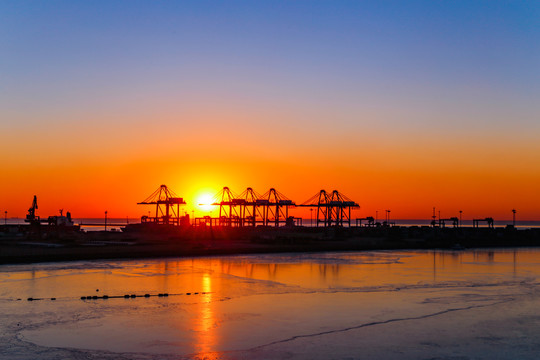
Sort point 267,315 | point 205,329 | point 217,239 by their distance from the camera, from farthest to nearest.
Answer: point 217,239 → point 267,315 → point 205,329

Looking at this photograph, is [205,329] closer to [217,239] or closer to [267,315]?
[267,315]

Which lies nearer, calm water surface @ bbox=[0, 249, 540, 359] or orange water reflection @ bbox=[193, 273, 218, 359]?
orange water reflection @ bbox=[193, 273, 218, 359]

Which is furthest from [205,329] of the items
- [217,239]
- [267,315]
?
[217,239]

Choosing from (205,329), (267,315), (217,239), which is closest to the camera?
(205,329)

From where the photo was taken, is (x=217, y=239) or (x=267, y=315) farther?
(x=217, y=239)

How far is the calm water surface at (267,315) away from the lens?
16859 millimetres

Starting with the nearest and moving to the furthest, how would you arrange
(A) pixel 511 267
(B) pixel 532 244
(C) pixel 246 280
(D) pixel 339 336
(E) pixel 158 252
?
(D) pixel 339 336, (C) pixel 246 280, (A) pixel 511 267, (E) pixel 158 252, (B) pixel 532 244

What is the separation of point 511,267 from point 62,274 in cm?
3590

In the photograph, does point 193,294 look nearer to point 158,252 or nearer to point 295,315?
point 295,315

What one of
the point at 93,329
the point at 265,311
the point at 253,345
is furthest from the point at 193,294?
the point at 253,345

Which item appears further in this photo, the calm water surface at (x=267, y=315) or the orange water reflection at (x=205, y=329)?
the calm water surface at (x=267, y=315)

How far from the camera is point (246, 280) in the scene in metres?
34.4

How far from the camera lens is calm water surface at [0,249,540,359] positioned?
664 inches

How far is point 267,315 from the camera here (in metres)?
22.3
